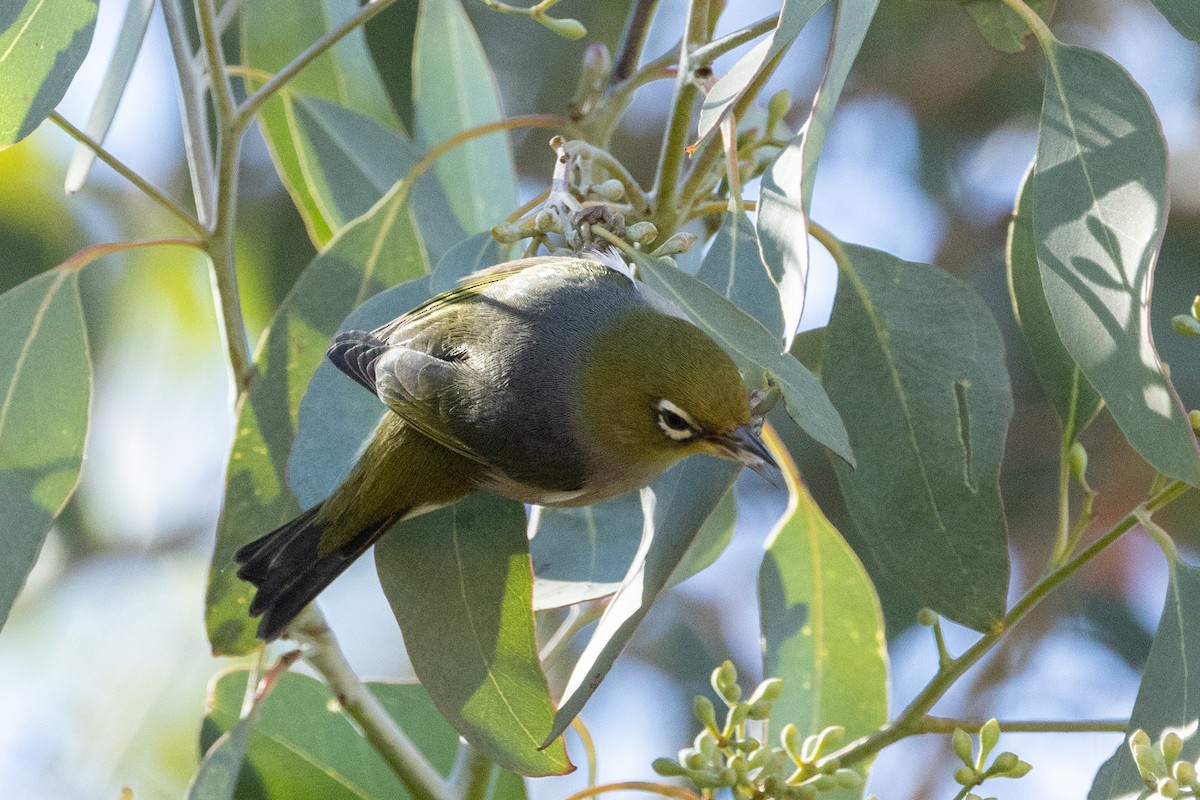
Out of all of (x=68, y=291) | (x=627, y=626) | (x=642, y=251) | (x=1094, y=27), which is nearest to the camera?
(x=627, y=626)

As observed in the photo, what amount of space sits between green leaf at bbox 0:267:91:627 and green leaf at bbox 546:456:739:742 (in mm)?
956

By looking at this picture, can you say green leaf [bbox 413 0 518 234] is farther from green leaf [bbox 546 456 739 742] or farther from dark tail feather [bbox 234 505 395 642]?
green leaf [bbox 546 456 739 742]

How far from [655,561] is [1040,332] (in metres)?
0.80

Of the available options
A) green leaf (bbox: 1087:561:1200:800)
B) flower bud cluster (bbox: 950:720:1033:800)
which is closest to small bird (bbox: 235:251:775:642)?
flower bud cluster (bbox: 950:720:1033:800)

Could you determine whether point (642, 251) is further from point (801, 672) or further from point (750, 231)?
point (801, 672)

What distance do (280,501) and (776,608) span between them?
943 millimetres

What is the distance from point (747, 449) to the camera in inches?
76.4

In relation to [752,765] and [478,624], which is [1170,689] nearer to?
[752,765]

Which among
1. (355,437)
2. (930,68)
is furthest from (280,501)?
(930,68)

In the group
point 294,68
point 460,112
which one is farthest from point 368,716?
point 460,112

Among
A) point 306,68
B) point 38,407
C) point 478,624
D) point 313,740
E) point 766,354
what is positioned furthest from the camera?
point 306,68

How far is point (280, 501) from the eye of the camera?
2.29 m

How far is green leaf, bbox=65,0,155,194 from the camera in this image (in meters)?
2.32

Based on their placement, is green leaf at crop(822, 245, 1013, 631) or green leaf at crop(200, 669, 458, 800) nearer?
green leaf at crop(822, 245, 1013, 631)
